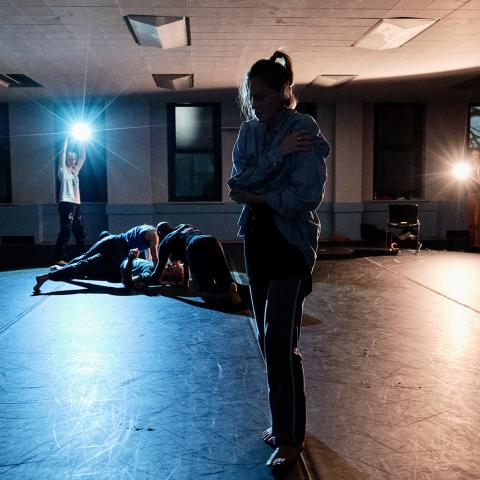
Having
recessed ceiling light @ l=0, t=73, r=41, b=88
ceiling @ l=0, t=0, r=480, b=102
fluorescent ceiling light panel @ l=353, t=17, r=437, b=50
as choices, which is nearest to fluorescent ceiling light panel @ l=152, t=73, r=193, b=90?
ceiling @ l=0, t=0, r=480, b=102

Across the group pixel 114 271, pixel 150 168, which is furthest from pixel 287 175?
pixel 150 168

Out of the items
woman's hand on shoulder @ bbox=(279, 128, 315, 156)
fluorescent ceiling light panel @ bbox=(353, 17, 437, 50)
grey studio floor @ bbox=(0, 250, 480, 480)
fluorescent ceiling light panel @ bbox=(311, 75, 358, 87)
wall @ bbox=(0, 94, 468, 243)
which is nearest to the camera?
woman's hand on shoulder @ bbox=(279, 128, 315, 156)

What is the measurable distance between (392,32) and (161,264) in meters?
4.34

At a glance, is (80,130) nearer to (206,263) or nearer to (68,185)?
(68,185)

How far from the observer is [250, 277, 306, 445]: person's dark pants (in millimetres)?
1976

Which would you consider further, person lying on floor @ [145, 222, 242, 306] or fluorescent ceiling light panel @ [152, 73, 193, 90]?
fluorescent ceiling light panel @ [152, 73, 193, 90]

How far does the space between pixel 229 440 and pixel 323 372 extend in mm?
1054

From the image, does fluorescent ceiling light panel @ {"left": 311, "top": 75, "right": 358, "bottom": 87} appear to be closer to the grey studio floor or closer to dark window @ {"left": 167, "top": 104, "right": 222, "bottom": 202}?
dark window @ {"left": 167, "top": 104, "right": 222, "bottom": 202}

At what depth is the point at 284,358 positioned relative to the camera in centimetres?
198

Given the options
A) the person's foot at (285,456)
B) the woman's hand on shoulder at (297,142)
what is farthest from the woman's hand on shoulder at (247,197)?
the person's foot at (285,456)

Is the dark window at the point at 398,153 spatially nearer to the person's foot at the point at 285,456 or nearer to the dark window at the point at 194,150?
the dark window at the point at 194,150

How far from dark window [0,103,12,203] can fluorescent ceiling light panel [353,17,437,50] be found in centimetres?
829

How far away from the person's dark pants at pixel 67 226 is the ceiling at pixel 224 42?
2.32 metres

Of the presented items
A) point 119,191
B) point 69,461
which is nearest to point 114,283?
point 69,461
